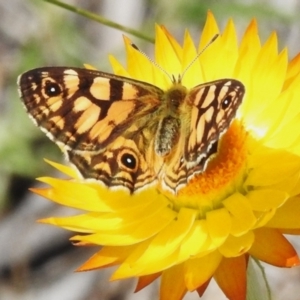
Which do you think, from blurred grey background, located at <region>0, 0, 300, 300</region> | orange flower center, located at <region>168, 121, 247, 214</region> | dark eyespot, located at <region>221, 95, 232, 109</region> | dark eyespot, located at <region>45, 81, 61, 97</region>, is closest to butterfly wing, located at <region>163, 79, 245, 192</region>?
dark eyespot, located at <region>221, 95, 232, 109</region>

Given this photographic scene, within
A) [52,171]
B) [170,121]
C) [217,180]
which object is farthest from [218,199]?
[52,171]

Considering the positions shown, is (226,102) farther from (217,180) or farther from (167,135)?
(217,180)

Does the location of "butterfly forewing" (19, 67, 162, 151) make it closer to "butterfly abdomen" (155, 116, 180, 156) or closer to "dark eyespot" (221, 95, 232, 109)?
"butterfly abdomen" (155, 116, 180, 156)

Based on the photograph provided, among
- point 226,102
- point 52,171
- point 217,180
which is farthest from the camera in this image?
point 52,171

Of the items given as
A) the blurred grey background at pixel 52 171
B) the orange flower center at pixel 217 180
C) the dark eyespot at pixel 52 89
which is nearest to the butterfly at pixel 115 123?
the dark eyespot at pixel 52 89

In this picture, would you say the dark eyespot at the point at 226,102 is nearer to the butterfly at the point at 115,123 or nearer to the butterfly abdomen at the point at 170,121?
the butterfly at the point at 115,123

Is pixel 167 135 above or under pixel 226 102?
under
